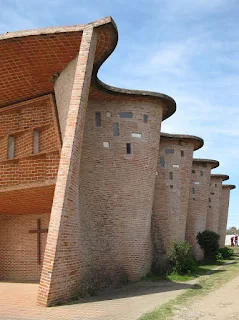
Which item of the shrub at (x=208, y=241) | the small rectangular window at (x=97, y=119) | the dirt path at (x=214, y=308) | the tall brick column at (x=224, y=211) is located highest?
the small rectangular window at (x=97, y=119)

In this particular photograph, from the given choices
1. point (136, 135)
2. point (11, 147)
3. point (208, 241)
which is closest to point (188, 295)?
point (136, 135)

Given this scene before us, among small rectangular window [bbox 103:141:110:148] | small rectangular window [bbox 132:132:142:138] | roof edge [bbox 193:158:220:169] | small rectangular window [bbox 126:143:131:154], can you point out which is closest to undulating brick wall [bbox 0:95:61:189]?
small rectangular window [bbox 103:141:110:148]

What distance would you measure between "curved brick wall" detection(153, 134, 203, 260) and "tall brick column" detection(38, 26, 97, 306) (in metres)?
7.47

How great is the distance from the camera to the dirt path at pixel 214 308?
7.52 meters

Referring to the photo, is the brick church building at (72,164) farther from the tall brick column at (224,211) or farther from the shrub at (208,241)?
the tall brick column at (224,211)

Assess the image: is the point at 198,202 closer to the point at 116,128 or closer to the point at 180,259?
the point at 180,259

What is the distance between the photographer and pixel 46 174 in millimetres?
11320

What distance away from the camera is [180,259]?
15.0 metres

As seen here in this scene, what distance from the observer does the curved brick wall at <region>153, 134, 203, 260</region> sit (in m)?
16.9

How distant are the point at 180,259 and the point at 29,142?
7.41 meters

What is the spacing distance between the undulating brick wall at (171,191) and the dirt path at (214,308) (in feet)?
19.3

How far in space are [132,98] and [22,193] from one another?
17.4 feet

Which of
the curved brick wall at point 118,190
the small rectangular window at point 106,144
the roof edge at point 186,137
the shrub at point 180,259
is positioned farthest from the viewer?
the roof edge at point 186,137

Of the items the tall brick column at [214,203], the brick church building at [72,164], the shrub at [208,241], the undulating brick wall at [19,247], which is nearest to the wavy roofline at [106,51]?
the brick church building at [72,164]
